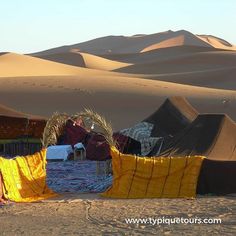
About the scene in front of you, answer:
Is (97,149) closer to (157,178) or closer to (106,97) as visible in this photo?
(157,178)

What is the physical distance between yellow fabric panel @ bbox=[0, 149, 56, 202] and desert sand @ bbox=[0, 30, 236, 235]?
49 cm

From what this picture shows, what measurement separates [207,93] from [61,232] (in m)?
29.0

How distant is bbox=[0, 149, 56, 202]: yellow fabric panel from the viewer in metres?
11.9

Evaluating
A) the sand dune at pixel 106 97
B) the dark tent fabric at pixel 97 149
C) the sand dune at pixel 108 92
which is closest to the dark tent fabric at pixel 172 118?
the dark tent fabric at pixel 97 149

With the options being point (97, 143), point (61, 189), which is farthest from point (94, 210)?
point (97, 143)

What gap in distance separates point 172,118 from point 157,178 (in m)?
6.79

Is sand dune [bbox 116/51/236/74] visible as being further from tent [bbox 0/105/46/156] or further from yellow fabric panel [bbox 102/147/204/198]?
yellow fabric panel [bbox 102/147/204/198]

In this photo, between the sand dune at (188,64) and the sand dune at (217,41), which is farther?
the sand dune at (217,41)

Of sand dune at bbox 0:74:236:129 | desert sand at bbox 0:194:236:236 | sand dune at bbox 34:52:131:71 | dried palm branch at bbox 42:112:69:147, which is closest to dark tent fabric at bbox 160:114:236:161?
desert sand at bbox 0:194:236:236

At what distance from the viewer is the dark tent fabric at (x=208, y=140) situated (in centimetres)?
1409

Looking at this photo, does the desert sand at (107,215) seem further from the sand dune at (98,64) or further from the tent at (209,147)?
the sand dune at (98,64)

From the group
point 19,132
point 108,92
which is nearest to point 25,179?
point 19,132

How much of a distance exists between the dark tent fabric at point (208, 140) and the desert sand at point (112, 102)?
2136 mm

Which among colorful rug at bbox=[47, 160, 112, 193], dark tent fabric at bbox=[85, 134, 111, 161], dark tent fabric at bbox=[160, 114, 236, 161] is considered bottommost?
colorful rug at bbox=[47, 160, 112, 193]
